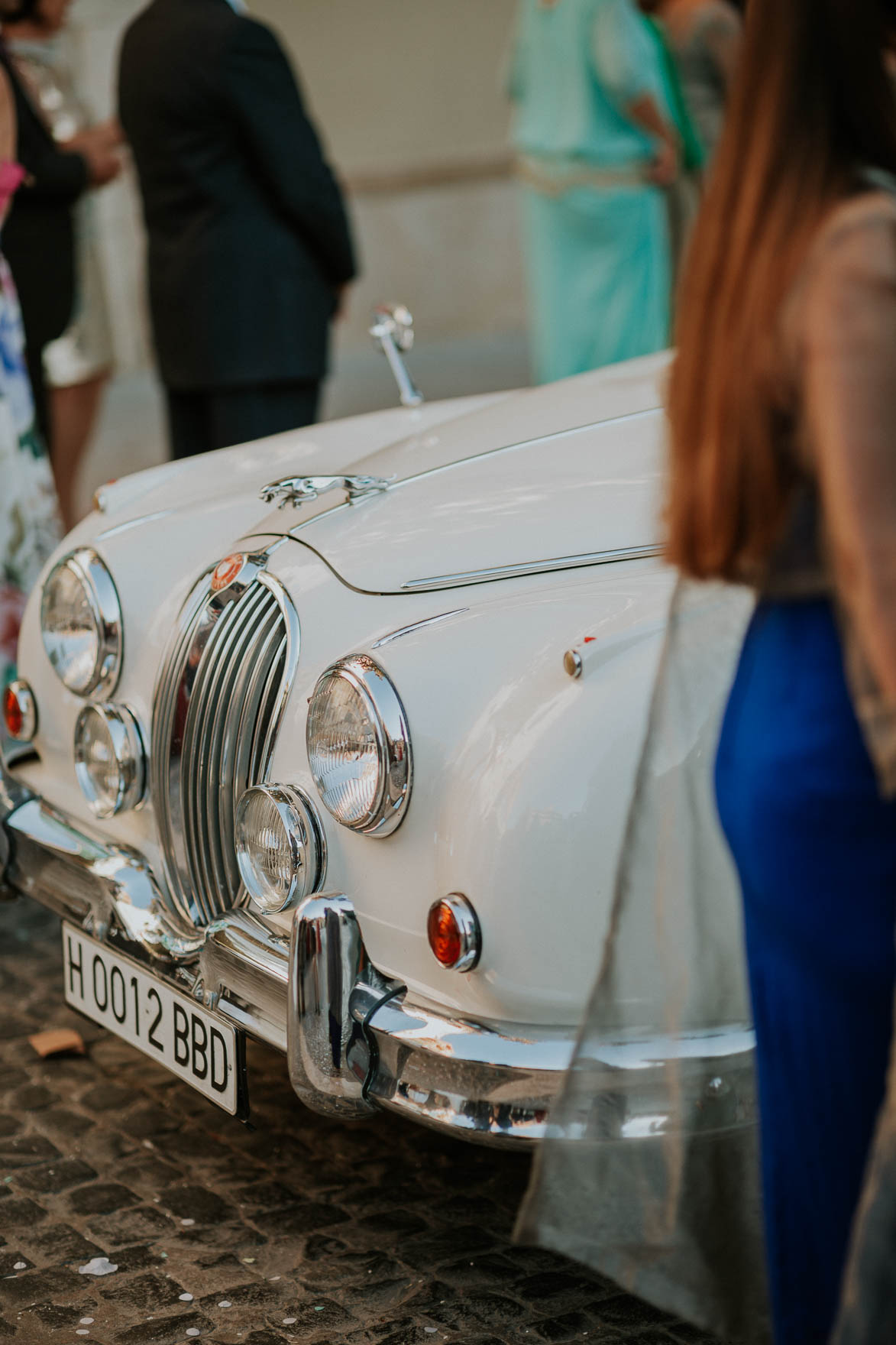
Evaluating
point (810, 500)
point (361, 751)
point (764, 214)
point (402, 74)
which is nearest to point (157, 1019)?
point (361, 751)

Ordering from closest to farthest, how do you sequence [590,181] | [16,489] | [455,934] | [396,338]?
[455,934] < [396,338] < [16,489] < [590,181]

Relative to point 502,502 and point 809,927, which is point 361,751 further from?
point 809,927

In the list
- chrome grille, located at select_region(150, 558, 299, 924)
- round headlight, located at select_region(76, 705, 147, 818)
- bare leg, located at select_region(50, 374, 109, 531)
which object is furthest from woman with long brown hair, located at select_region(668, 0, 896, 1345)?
bare leg, located at select_region(50, 374, 109, 531)

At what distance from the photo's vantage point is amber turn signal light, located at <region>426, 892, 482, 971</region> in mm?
1957

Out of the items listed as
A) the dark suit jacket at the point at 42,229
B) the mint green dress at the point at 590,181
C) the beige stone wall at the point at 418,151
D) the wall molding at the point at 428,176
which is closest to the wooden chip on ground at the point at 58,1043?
the dark suit jacket at the point at 42,229

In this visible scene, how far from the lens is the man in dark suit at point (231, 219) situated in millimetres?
4391

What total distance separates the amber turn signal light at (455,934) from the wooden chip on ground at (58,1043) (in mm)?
1267

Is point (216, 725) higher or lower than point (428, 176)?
lower

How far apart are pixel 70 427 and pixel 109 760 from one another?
3.69m

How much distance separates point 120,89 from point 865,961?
4032 millimetres

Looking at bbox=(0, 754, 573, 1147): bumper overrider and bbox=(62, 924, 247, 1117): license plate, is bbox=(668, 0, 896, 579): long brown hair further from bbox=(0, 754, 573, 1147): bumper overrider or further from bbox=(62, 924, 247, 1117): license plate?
bbox=(62, 924, 247, 1117): license plate

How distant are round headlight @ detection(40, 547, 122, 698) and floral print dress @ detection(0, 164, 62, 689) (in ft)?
3.18

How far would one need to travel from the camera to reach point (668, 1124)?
165 centimetres

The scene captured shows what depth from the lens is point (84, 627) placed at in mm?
2746
